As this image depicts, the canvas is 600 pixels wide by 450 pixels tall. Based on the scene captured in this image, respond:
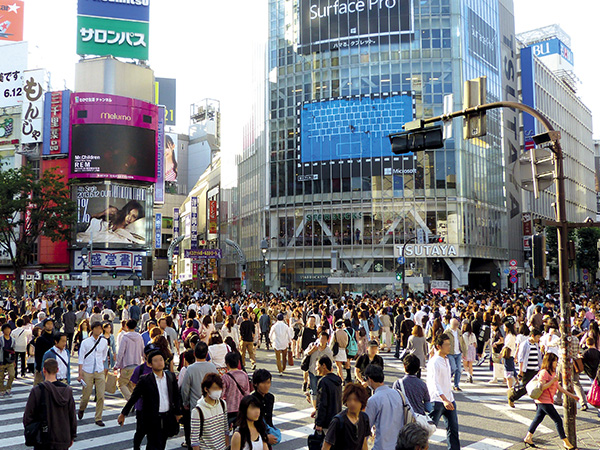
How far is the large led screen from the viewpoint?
217ft

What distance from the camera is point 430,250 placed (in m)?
52.6

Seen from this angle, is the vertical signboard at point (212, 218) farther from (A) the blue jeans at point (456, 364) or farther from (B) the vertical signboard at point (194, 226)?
(A) the blue jeans at point (456, 364)

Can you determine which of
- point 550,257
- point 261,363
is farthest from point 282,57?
point 261,363

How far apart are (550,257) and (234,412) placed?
66.3 metres

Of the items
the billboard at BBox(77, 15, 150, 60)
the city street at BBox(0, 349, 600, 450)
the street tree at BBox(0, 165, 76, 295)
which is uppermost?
the billboard at BBox(77, 15, 150, 60)

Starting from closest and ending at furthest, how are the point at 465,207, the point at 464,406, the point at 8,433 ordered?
the point at 8,433 < the point at 464,406 < the point at 465,207

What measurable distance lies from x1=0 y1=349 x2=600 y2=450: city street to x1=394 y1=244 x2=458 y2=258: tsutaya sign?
37.4 meters

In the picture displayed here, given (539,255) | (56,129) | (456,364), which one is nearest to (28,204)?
Result: (56,129)

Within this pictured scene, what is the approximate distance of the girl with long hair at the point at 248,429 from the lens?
5551 millimetres

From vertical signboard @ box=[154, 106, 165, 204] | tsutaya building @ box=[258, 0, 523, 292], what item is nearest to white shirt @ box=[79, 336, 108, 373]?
tsutaya building @ box=[258, 0, 523, 292]

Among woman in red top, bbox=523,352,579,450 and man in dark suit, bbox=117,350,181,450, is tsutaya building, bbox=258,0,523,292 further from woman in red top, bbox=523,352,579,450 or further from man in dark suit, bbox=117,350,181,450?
man in dark suit, bbox=117,350,181,450

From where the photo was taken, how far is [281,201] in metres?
59.6

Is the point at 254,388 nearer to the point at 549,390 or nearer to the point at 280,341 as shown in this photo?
the point at 549,390

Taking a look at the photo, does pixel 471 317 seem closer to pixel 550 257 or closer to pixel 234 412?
pixel 234 412
